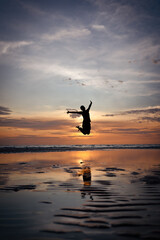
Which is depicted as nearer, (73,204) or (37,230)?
(37,230)

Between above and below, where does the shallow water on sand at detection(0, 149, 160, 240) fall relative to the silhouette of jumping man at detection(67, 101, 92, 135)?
below

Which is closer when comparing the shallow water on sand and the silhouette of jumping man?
the shallow water on sand

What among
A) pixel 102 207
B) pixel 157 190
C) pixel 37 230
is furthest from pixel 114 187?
pixel 37 230

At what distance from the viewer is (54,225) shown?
4.21m

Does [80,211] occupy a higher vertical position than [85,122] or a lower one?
lower

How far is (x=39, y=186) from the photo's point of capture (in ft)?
26.6

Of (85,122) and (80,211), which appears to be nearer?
(80,211)

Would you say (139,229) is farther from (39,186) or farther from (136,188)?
(39,186)

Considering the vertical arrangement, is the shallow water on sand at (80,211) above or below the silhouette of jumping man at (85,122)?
below

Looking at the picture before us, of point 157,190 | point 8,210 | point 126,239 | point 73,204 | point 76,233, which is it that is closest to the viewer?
point 126,239

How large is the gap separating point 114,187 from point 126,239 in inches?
170

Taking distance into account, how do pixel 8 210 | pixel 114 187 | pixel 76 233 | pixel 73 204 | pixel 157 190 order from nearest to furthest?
pixel 76 233 → pixel 8 210 → pixel 73 204 → pixel 157 190 → pixel 114 187

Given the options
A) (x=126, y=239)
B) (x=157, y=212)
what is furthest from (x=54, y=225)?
(x=157, y=212)

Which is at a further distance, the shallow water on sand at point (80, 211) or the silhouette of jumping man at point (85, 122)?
the silhouette of jumping man at point (85, 122)
